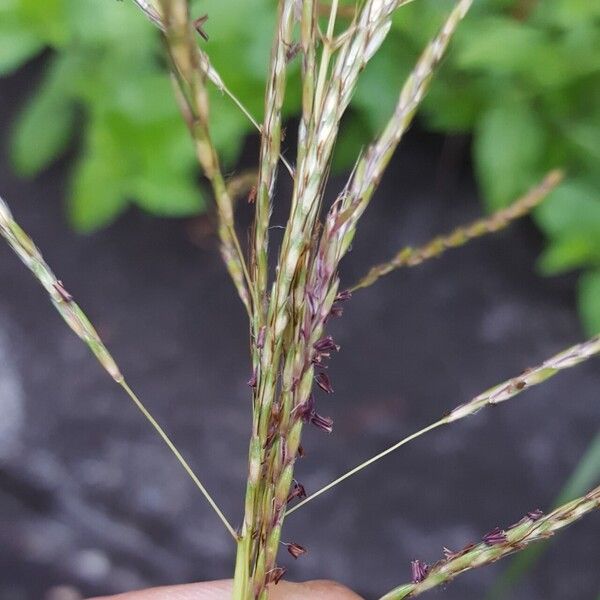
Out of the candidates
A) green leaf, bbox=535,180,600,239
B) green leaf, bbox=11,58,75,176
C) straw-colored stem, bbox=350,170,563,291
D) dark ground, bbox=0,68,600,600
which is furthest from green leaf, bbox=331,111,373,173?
straw-colored stem, bbox=350,170,563,291

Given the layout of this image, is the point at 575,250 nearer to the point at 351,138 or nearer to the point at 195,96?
the point at 351,138

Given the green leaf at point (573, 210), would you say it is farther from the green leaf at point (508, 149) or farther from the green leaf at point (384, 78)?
the green leaf at point (384, 78)

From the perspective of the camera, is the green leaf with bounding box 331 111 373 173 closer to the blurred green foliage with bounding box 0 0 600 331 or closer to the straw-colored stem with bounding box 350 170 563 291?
the blurred green foliage with bounding box 0 0 600 331

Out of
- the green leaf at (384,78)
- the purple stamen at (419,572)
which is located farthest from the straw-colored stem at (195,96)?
the green leaf at (384,78)

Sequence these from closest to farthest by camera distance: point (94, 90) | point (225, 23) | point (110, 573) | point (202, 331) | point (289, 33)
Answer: point (289, 33), point (225, 23), point (94, 90), point (110, 573), point (202, 331)

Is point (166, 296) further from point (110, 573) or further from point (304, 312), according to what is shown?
point (304, 312)

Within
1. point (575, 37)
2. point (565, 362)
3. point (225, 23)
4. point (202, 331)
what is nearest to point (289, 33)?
point (565, 362)
